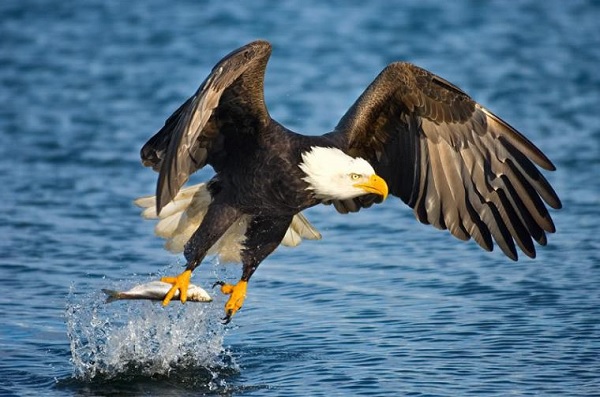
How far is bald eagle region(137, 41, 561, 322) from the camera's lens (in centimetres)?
706

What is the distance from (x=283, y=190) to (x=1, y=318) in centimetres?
218

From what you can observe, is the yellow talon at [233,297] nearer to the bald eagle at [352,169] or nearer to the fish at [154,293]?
the bald eagle at [352,169]

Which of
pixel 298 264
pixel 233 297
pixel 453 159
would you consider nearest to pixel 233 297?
pixel 233 297

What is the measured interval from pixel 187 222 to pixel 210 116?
49.3 inches

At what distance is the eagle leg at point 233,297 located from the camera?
7684 mm

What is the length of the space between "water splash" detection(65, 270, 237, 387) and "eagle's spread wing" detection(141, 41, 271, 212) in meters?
0.92

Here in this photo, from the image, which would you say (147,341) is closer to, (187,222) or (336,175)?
(187,222)

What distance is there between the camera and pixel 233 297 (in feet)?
25.3

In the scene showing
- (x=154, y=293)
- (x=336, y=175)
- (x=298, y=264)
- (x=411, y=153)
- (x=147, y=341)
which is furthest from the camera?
(x=298, y=264)

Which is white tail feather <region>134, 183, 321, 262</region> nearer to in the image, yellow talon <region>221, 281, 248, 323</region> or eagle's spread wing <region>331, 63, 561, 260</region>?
yellow talon <region>221, 281, 248, 323</region>

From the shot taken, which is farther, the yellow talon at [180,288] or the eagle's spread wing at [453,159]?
the eagle's spread wing at [453,159]

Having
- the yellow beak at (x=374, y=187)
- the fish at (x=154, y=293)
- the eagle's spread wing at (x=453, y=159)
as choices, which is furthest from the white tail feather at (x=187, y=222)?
the yellow beak at (x=374, y=187)

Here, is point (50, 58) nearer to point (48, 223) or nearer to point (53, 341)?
point (48, 223)

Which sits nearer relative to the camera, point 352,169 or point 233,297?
point 352,169
